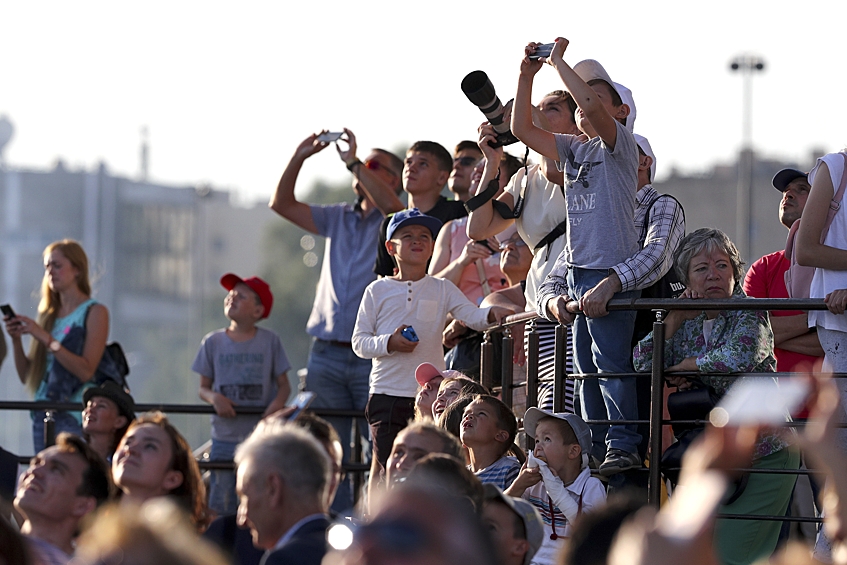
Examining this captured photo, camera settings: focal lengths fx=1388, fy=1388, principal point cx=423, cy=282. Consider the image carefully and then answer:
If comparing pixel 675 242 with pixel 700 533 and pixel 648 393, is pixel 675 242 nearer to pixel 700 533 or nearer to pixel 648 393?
pixel 648 393

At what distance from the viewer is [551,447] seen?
6.23 m

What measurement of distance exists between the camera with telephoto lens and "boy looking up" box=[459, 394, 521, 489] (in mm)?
1426

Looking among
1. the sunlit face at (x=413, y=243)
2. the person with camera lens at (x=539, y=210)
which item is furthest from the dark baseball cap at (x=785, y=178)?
the sunlit face at (x=413, y=243)

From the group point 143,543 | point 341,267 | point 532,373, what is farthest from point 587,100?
point 143,543

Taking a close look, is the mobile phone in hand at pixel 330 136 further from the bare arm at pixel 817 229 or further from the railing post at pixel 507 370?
the bare arm at pixel 817 229

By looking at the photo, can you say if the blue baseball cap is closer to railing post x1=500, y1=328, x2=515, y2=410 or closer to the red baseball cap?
railing post x1=500, y1=328, x2=515, y2=410

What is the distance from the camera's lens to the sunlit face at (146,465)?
5957 millimetres

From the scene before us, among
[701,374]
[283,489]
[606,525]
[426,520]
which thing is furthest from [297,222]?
[426,520]

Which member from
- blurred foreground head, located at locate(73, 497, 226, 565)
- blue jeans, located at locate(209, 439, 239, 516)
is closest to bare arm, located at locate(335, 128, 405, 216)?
blue jeans, located at locate(209, 439, 239, 516)

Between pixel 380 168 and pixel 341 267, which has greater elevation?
pixel 380 168

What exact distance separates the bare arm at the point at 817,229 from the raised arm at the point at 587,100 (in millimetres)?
949

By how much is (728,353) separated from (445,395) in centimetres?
161

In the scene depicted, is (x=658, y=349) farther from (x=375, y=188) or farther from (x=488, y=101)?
(x=375, y=188)

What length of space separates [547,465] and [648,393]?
66cm
